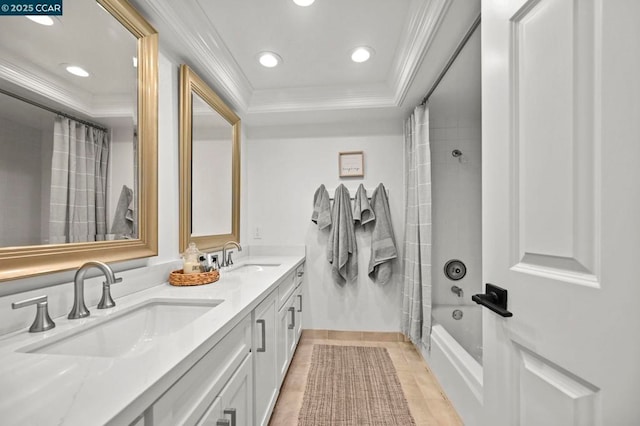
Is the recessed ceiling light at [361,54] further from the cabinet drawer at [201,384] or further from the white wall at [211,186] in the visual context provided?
the cabinet drawer at [201,384]

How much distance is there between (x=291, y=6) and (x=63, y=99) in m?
1.20

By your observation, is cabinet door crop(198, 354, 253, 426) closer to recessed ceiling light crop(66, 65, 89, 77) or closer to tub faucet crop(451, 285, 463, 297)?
recessed ceiling light crop(66, 65, 89, 77)

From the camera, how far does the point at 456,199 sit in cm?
257

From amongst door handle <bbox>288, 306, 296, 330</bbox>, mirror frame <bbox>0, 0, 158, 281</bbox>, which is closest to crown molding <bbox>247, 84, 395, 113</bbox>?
mirror frame <bbox>0, 0, 158, 281</bbox>

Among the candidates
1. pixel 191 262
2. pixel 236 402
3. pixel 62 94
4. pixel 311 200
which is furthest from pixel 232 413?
pixel 311 200

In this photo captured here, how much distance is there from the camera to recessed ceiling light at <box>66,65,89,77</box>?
3.02 ft

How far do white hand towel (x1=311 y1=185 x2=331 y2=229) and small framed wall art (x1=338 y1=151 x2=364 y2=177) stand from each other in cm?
27

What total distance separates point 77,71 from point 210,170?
1.00 meters

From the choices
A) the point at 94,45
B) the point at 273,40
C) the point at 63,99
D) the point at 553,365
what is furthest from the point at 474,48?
the point at 63,99

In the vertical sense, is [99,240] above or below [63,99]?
below

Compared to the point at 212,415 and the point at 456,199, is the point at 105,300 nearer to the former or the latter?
the point at 212,415

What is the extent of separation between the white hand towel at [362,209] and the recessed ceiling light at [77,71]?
203 cm

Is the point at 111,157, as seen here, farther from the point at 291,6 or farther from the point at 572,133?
the point at 572,133

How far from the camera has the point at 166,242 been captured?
146cm
